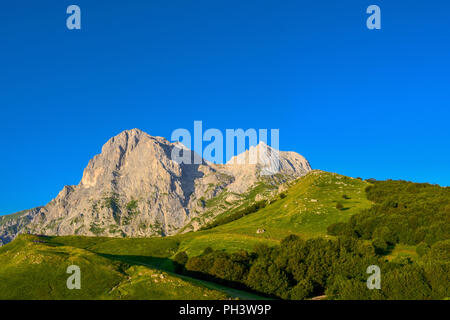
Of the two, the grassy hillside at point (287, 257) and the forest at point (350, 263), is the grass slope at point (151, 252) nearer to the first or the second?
the grassy hillside at point (287, 257)

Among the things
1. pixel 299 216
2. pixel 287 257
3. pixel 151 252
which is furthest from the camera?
pixel 299 216

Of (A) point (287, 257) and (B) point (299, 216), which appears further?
(B) point (299, 216)

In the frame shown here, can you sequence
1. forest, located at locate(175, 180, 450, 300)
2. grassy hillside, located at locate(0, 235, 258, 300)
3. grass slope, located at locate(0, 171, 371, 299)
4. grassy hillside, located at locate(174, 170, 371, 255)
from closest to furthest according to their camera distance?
grassy hillside, located at locate(0, 235, 258, 300) < grass slope, located at locate(0, 171, 371, 299) < forest, located at locate(175, 180, 450, 300) < grassy hillside, located at locate(174, 170, 371, 255)

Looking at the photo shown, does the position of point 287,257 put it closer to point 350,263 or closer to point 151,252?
point 350,263

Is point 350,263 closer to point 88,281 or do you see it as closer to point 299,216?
point 88,281

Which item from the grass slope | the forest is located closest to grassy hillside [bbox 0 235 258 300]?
the grass slope

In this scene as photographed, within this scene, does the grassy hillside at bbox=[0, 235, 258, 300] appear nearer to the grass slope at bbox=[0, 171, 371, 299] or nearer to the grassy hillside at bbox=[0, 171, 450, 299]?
the grass slope at bbox=[0, 171, 371, 299]

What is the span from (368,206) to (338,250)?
59586mm

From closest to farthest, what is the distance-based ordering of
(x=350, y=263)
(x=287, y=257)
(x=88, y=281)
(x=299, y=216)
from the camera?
(x=88, y=281), (x=350, y=263), (x=287, y=257), (x=299, y=216)

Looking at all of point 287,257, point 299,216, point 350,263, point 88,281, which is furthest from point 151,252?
point 88,281

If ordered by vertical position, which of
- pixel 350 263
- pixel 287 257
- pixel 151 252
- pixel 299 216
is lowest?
pixel 151 252

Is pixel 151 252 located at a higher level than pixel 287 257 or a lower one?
lower
